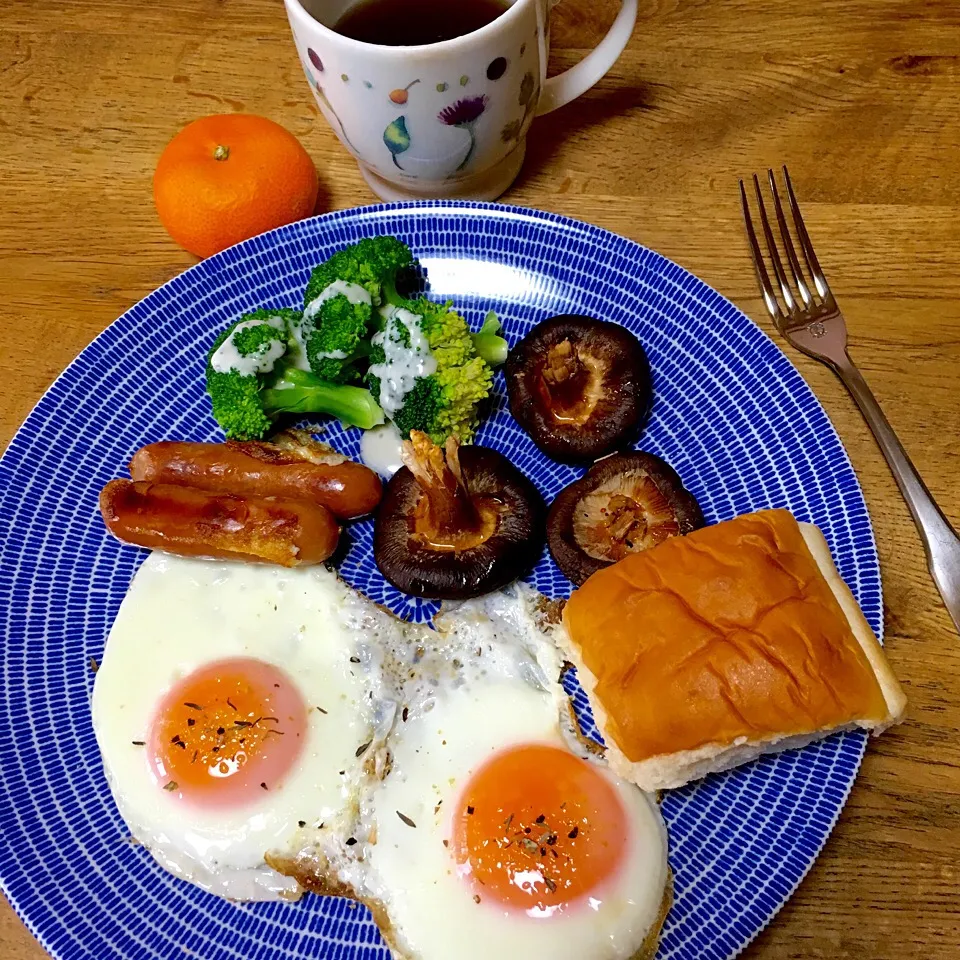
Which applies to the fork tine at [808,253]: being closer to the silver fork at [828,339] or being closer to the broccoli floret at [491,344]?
the silver fork at [828,339]

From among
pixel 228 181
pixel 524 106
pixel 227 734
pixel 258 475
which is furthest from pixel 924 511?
pixel 228 181

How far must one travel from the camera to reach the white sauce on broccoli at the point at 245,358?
235 cm

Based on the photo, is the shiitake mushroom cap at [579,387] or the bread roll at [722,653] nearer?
the bread roll at [722,653]

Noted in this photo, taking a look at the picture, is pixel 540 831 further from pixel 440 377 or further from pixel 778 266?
pixel 778 266

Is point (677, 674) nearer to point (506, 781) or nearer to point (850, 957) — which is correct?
point (506, 781)

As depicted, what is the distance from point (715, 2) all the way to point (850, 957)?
10.5 feet

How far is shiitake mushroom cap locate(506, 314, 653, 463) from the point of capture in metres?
2.31

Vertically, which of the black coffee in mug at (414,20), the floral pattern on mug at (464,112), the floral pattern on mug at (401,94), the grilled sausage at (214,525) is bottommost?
the grilled sausage at (214,525)

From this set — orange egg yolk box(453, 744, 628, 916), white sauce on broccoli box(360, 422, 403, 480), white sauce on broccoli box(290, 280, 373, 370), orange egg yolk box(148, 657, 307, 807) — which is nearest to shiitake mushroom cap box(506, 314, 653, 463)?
white sauce on broccoli box(360, 422, 403, 480)

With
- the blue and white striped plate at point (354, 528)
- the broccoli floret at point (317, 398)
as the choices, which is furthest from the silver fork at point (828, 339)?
the broccoli floret at point (317, 398)

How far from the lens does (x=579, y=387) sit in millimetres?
2357

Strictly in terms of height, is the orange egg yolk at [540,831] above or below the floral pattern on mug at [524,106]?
below

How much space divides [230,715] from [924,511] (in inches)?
75.5

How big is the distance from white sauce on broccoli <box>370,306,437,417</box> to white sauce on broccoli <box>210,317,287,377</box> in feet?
0.93
